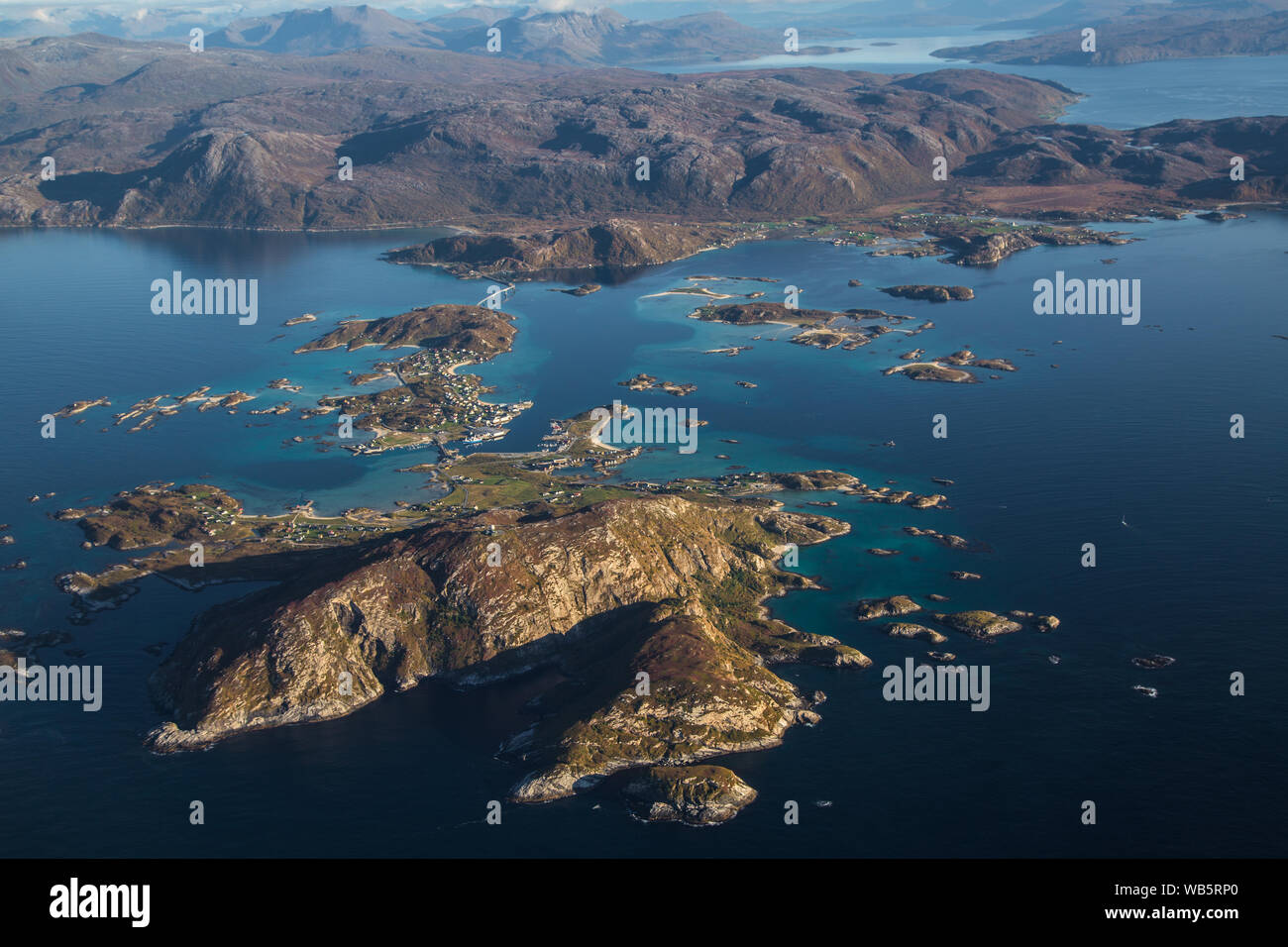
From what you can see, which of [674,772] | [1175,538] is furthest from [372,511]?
[1175,538]

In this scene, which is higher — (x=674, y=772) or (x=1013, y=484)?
(x=1013, y=484)

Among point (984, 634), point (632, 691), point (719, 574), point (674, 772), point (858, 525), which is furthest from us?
point (858, 525)

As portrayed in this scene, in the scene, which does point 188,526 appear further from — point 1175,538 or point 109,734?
point 1175,538

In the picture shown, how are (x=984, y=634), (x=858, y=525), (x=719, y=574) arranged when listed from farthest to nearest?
(x=858, y=525) → (x=719, y=574) → (x=984, y=634)

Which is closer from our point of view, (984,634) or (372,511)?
(984,634)

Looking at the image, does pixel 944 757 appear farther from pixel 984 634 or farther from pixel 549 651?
pixel 549 651
